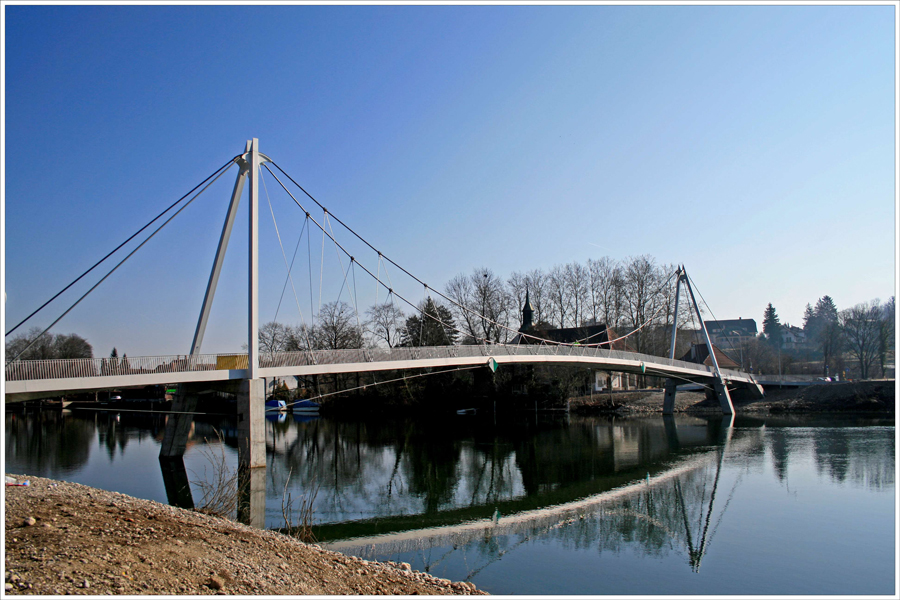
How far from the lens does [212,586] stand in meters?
5.94

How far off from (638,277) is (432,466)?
34125mm

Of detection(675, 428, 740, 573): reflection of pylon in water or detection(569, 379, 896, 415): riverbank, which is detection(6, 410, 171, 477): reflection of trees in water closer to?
detection(675, 428, 740, 573): reflection of pylon in water

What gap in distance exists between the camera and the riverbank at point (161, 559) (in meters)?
5.58

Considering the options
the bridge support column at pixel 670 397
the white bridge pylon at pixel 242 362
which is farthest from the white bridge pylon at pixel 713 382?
the white bridge pylon at pixel 242 362

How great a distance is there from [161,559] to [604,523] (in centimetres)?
940

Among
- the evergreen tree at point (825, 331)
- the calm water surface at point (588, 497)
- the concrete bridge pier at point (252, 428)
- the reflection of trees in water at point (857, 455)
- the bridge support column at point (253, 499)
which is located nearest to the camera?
the calm water surface at point (588, 497)

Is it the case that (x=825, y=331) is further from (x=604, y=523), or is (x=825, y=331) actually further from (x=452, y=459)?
(x=604, y=523)

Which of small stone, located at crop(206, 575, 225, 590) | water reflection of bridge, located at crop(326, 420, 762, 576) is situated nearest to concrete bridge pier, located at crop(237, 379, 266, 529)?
water reflection of bridge, located at crop(326, 420, 762, 576)

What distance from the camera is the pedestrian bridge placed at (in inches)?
572

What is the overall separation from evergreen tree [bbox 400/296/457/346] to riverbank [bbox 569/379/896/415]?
10.8 meters

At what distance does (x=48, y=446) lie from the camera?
2628cm

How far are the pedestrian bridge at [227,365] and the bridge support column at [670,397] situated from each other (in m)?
12.8

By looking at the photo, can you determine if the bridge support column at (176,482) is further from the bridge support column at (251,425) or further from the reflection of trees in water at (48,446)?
the reflection of trees in water at (48,446)

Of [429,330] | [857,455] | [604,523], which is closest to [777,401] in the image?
[857,455]
